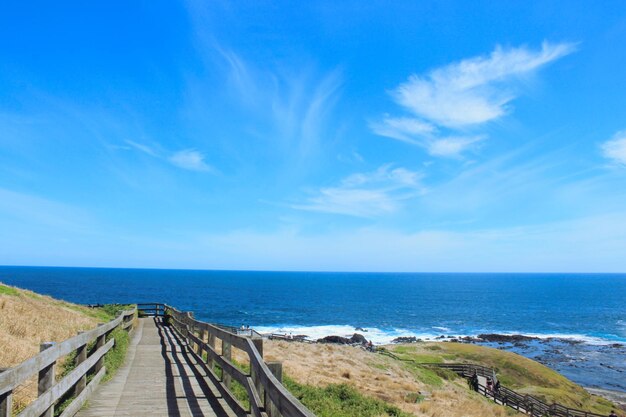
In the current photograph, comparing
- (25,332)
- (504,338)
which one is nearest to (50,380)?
(25,332)

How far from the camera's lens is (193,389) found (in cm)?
940

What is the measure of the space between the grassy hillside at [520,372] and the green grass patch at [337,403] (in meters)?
28.7

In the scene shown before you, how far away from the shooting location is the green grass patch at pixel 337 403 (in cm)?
1047

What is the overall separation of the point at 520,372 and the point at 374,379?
1141 inches

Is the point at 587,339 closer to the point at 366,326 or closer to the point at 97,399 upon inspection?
the point at 366,326

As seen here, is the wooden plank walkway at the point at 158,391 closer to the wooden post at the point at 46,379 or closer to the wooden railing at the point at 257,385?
the wooden railing at the point at 257,385

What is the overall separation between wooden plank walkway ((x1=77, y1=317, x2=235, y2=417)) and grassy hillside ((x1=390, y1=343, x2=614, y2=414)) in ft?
109

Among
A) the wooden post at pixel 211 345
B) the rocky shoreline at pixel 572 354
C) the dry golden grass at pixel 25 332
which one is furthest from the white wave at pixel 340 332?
the wooden post at pixel 211 345

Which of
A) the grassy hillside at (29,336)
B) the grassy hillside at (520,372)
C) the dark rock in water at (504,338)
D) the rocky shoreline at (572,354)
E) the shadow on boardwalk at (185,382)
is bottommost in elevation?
the rocky shoreline at (572,354)

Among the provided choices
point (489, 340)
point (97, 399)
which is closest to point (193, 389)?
point (97, 399)

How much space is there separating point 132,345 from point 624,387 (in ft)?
171

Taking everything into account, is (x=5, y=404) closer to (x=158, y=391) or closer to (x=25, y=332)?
(x=158, y=391)

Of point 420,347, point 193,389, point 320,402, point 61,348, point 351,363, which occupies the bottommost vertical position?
point 420,347

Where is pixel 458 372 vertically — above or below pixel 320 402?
below
